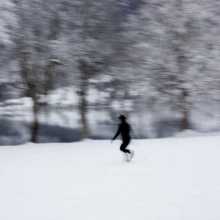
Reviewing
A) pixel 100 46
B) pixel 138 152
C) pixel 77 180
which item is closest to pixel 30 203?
pixel 77 180

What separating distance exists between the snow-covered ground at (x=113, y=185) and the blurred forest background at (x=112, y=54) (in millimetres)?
8762

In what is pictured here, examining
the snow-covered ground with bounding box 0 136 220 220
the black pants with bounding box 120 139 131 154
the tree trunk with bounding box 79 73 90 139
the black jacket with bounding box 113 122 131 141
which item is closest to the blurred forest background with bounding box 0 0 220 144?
the tree trunk with bounding box 79 73 90 139

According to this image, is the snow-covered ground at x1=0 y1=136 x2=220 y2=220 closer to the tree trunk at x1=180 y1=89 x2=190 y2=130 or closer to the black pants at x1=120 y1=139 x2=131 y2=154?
the black pants at x1=120 y1=139 x2=131 y2=154

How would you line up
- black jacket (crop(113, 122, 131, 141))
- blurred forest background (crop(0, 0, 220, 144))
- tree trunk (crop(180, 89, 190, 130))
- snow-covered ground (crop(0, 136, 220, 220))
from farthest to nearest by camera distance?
1. tree trunk (crop(180, 89, 190, 130))
2. blurred forest background (crop(0, 0, 220, 144))
3. black jacket (crop(113, 122, 131, 141))
4. snow-covered ground (crop(0, 136, 220, 220))

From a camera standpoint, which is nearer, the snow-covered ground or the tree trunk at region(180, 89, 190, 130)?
the snow-covered ground

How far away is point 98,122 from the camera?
1341 inches

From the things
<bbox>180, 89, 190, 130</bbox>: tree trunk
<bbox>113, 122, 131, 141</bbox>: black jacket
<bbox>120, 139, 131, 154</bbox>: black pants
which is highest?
<bbox>113, 122, 131, 141</bbox>: black jacket

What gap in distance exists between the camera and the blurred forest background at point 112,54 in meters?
26.2

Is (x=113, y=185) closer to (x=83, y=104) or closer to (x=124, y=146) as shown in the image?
(x=124, y=146)

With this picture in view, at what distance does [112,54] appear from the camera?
27078 millimetres

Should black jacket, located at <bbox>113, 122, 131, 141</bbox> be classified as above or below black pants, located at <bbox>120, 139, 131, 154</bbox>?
above

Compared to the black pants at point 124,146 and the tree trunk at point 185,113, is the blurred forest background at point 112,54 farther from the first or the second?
the black pants at point 124,146

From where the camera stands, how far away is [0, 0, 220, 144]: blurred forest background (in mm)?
26172

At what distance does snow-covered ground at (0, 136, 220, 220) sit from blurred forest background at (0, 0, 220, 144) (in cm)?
876
